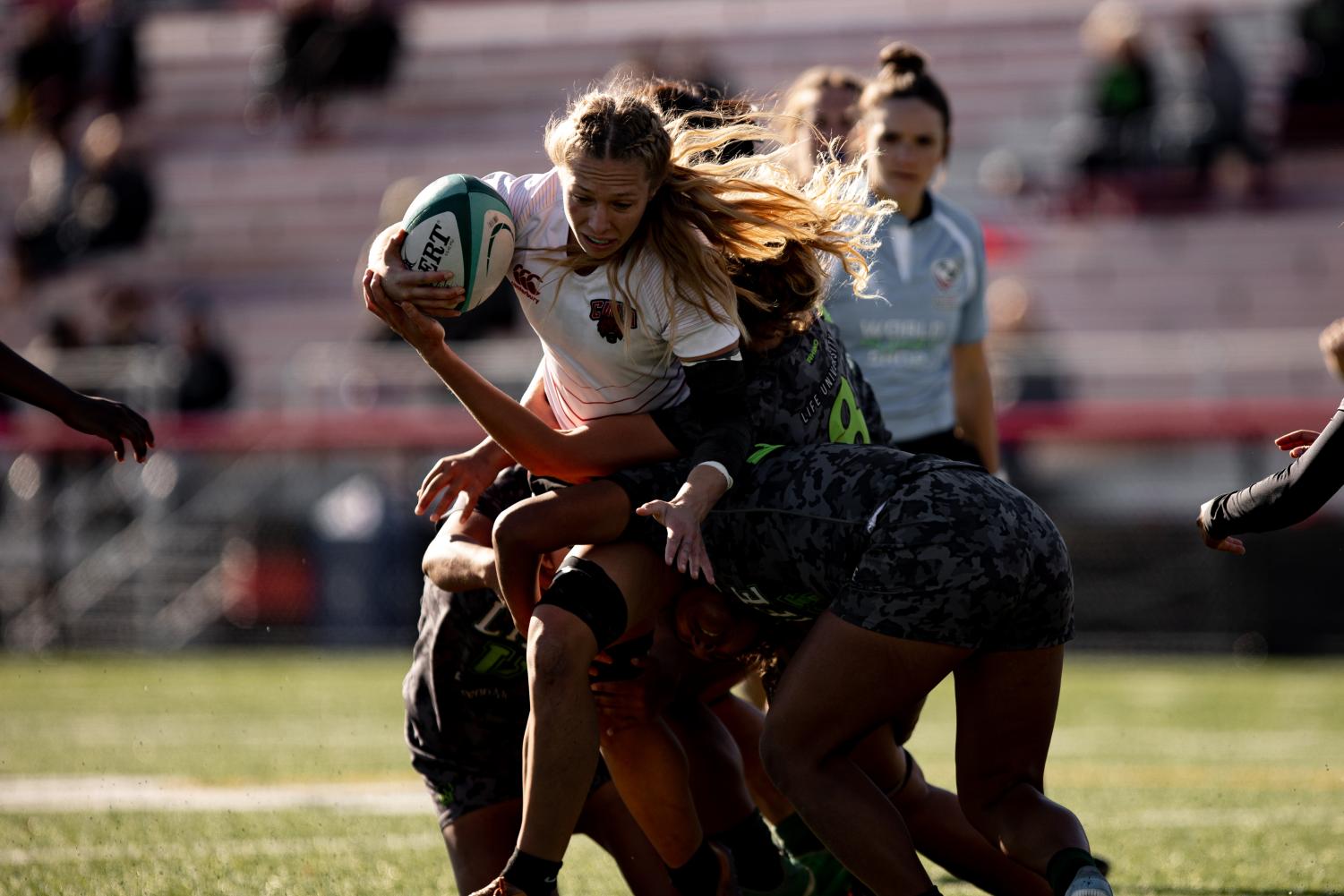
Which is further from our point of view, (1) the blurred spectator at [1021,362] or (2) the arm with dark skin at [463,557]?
(1) the blurred spectator at [1021,362]

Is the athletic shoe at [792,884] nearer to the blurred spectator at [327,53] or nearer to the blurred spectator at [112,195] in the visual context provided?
the blurred spectator at [112,195]

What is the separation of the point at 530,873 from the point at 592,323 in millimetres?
1264

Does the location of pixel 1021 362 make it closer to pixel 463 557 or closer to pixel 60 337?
pixel 60 337

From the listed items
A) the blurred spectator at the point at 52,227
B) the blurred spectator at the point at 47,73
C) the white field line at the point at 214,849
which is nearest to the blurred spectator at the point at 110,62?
the blurred spectator at the point at 47,73

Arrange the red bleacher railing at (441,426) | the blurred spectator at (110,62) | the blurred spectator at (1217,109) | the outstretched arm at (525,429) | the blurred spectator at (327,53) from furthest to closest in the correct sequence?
the blurred spectator at (110,62) < the blurred spectator at (327,53) < the blurred spectator at (1217,109) < the red bleacher railing at (441,426) < the outstretched arm at (525,429)

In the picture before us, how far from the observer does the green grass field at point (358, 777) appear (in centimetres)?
492

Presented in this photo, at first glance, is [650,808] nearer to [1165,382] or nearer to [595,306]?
[595,306]

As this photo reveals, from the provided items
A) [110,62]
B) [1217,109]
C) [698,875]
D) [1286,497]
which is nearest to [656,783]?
[698,875]

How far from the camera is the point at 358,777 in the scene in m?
7.15

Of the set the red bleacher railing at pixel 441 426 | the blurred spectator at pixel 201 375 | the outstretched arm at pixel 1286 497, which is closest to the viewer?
the outstretched arm at pixel 1286 497

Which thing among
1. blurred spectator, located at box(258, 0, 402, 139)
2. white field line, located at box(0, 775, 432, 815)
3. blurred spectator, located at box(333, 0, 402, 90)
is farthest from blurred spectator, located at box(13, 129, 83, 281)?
white field line, located at box(0, 775, 432, 815)

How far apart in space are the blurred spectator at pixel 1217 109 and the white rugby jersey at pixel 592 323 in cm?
1089

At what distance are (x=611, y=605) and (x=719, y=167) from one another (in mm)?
1137

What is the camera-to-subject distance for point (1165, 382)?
12.3 meters
